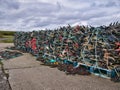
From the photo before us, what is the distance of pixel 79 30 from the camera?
30.9ft

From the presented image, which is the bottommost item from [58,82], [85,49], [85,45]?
[58,82]

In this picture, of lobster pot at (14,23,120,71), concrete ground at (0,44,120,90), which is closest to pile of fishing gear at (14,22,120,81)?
lobster pot at (14,23,120,71)

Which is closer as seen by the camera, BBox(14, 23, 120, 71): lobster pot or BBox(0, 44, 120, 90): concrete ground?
BBox(0, 44, 120, 90): concrete ground

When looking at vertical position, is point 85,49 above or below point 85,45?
below

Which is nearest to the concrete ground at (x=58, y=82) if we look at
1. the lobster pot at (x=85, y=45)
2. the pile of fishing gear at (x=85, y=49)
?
the pile of fishing gear at (x=85, y=49)

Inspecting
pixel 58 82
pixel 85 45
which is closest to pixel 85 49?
pixel 85 45

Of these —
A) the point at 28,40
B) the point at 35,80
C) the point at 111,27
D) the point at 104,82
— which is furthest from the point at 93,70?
the point at 28,40

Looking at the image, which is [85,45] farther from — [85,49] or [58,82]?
[58,82]

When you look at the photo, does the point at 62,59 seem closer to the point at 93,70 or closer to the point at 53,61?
the point at 53,61

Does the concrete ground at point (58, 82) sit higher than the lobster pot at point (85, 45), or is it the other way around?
the lobster pot at point (85, 45)

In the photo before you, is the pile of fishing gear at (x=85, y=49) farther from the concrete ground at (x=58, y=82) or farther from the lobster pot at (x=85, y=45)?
the concrete ground at (x=58, y=82)

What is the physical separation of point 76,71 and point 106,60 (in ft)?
5.01

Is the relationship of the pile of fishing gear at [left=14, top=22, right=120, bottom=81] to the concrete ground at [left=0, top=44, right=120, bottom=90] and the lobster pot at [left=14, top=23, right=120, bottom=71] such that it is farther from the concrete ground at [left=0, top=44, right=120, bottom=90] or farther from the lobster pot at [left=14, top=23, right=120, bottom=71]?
the concrete ground at [left=0, top=44, right=120, bottom=90]

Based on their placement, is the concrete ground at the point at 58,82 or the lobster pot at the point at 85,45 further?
the lobster pot at the point at 85,45
